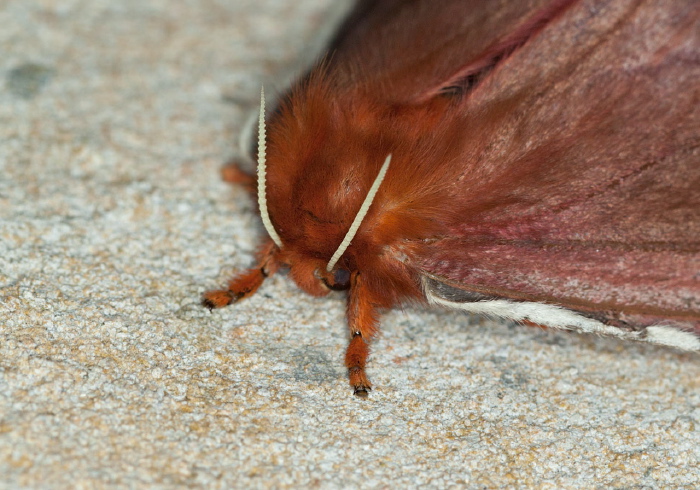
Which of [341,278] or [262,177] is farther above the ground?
[262,177]

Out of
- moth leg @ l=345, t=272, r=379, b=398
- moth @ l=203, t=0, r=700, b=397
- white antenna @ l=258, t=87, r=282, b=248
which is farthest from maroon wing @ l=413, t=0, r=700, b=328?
white antenna @ l=258, t=87, r=282, b=248

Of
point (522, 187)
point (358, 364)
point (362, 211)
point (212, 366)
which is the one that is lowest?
point (212, 366)

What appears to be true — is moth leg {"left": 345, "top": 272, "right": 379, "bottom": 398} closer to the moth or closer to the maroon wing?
the moth

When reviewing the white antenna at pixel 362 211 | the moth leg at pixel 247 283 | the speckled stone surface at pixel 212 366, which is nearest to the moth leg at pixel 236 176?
the speckled stone surface at pixel 212 366

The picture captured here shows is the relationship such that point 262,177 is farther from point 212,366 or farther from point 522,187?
point 522,187

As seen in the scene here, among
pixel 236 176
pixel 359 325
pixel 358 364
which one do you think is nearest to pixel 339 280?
pixel 359 325
